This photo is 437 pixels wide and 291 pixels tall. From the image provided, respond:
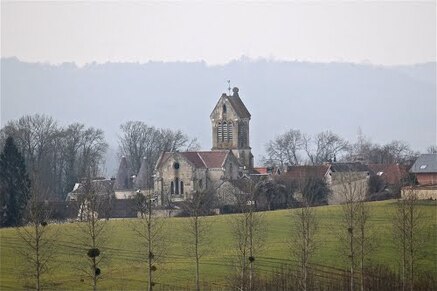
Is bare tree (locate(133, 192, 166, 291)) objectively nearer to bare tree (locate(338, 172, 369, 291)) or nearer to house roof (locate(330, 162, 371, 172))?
bare tree (locate(338, 172, 369, 291))

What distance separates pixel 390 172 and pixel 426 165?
9524 mm

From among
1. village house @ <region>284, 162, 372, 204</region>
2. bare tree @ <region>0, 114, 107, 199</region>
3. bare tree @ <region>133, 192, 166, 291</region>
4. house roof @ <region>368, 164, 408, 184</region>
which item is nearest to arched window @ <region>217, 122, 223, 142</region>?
village house @ <region>284, 162, 372, 204</region>

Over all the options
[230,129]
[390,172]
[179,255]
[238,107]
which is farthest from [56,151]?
[179,255]

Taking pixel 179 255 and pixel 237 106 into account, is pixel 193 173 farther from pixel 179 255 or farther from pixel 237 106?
pixel 179 255

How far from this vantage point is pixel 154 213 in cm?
9669

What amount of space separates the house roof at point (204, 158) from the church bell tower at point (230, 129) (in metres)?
7.74

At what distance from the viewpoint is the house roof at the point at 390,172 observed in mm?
113050

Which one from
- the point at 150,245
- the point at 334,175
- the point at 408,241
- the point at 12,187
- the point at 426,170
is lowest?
the point at 408,241

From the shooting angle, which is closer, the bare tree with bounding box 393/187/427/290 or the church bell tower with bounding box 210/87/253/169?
the bare tree with bounding box 393/187/427/290

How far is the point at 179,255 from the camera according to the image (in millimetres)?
65750

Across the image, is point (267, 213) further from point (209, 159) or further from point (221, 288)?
point (221, 288)

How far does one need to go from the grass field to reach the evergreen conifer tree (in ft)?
33.2

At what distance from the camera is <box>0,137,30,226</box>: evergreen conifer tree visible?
88562 millimetres

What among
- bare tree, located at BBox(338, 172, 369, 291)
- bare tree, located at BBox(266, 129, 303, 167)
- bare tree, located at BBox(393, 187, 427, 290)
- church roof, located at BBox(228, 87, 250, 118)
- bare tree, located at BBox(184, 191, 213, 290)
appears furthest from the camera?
bare tree, located at BBox(266, 129, 303, 167)
